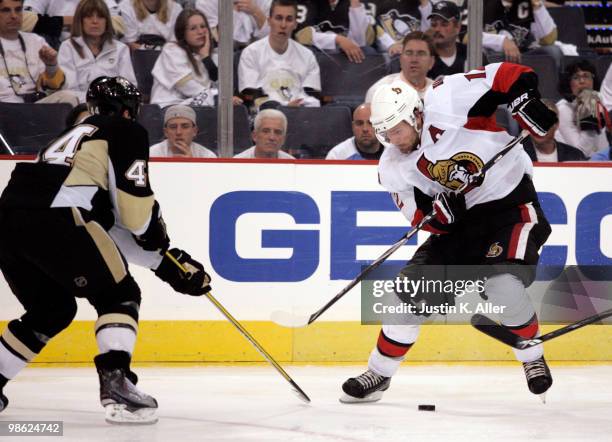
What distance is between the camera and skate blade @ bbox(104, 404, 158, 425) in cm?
313

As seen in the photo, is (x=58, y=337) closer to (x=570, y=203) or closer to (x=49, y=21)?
(x=49, y=21)

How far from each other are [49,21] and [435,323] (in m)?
2.14

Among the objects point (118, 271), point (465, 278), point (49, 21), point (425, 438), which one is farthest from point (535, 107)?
point (49, 21)

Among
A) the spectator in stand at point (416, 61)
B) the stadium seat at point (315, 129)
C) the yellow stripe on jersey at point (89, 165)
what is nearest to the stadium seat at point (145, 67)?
the stadium seat at point (315, 129)

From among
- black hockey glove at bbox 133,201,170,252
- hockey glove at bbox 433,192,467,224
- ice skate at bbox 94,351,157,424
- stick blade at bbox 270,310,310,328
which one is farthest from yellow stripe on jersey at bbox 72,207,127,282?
hockey glove at bbox 433,192,467,224

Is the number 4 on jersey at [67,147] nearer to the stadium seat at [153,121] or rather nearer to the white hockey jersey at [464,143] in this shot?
the white hockey jersey at [464,143]

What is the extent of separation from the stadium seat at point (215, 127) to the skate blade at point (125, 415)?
1.71m

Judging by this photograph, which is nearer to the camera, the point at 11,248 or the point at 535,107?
the point at 11,248

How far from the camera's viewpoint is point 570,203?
468 cm

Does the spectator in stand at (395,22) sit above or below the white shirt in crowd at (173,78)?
above

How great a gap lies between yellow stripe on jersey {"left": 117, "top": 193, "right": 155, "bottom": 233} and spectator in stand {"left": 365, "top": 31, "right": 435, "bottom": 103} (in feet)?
6.30

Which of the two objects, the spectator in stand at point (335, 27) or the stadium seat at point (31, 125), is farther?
the spectator in stand at point (335, 27)

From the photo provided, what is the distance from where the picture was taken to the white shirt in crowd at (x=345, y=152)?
4.68 meters

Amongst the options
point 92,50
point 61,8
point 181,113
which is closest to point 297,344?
point 181,113
